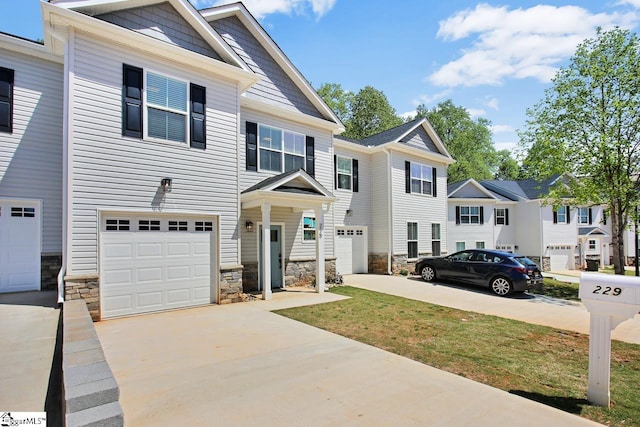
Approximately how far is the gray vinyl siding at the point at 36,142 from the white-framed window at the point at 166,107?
3.16 m

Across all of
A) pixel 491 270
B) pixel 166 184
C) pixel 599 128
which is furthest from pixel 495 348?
pixel 599 128

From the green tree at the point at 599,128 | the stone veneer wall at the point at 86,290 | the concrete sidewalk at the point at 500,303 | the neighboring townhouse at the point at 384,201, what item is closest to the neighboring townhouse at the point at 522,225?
the neighboring townhouse at the point at 384,201

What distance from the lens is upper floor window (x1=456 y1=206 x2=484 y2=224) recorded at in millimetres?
21328

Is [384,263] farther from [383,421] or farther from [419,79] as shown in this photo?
[383,421]

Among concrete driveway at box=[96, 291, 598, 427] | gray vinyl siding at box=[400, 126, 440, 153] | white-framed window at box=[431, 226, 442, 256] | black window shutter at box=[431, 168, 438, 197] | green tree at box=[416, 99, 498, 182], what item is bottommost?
concrete driveway at box=[96, 291, 598, 427]

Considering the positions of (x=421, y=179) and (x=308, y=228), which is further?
(x=421, y=179)

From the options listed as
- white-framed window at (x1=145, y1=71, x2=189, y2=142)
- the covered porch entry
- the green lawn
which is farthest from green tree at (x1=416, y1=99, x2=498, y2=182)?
white-framed window at (x1=145, y1=71, x2=189, y2=142)

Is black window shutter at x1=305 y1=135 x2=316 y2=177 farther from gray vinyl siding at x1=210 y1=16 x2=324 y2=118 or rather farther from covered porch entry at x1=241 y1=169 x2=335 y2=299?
covered porch entry at x1=241 y1=169 x2=335 y2=299

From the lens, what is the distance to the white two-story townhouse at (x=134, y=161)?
22.6 feet

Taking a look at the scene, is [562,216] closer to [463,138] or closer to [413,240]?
[463,138]

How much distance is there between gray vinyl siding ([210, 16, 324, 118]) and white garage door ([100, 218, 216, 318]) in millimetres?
4998

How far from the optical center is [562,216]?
23.8 m

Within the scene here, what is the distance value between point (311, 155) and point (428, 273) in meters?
6.74

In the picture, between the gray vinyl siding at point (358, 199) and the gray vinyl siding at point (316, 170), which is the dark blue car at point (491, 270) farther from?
the gray vinyl siding at point (316, 170)
